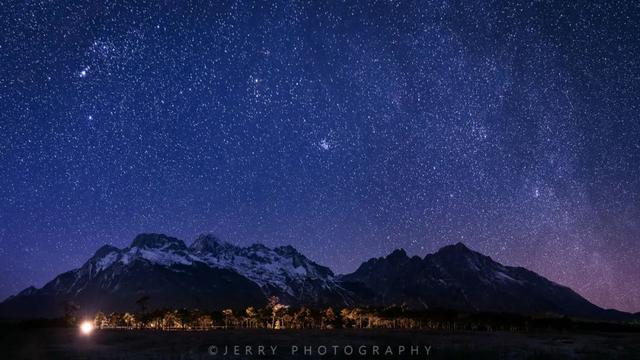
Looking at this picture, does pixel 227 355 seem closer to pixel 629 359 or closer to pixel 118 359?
pixel 118 359

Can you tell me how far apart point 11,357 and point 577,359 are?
89450 mm

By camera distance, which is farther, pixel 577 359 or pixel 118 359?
pixel 577 359

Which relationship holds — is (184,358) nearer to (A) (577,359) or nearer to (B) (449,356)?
(B) (449,356)

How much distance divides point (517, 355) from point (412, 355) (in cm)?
2148

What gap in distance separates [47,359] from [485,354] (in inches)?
2824

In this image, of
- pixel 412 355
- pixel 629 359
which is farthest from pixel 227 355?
pixel 629 359

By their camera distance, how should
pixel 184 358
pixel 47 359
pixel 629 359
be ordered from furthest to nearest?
pixel 629 359
pixel 184 358
pixel 47 359

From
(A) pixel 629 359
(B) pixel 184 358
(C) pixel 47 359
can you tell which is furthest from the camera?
(A) pixel 629 359

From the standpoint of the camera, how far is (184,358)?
85.8 metres

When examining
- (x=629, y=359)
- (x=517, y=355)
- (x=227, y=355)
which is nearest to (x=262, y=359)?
(x=227, y=355)

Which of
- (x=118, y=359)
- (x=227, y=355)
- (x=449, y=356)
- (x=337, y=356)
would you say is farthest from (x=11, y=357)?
(x=449, y=356)

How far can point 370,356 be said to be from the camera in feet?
283

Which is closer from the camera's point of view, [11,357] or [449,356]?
[11,357]

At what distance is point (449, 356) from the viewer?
89.9m
